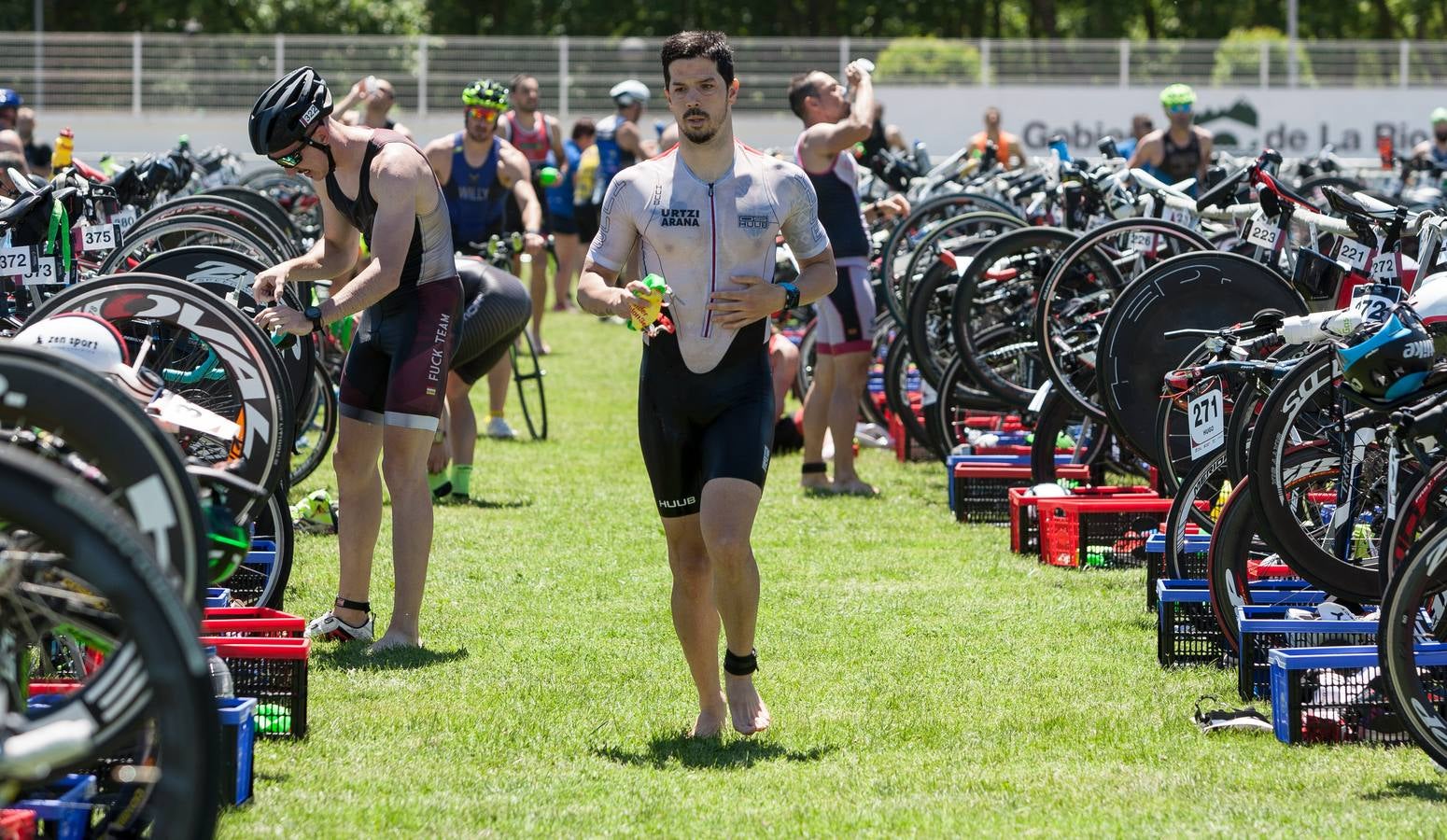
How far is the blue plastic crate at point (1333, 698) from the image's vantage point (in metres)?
5.43

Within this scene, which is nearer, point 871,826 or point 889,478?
point 871,826

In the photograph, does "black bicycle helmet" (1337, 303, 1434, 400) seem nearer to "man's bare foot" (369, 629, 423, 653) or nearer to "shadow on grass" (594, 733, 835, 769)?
"shadow on grass" (594, 733, 835, 769)

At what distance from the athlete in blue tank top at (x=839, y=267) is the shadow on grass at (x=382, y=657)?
13.6 feet

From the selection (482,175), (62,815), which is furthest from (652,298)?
(482,175)

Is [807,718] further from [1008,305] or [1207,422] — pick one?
[1008,305]

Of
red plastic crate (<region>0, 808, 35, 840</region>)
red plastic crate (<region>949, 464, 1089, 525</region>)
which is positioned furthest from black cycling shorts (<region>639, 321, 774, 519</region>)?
red plastic crate (<region>949, 464, 1089, 525</region>)

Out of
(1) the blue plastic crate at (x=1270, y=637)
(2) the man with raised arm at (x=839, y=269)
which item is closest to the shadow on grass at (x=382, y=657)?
(1) the blue plastic crate at (x=1270, y=637)

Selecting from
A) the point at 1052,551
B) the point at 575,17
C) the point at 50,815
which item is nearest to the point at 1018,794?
the point at 50,815

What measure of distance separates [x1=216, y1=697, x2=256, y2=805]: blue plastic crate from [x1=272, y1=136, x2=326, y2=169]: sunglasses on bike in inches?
92.5

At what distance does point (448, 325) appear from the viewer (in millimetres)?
6953

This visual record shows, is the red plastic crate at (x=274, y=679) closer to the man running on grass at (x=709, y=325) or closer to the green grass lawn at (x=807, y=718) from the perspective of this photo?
the green grass lawn at (x=807, y=718)

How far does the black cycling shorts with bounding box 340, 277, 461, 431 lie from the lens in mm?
6848

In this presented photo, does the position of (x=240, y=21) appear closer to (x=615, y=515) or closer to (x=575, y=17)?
(x=575, y=17)

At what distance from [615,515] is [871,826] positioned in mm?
5375
